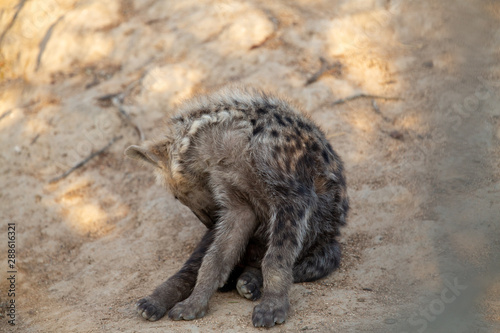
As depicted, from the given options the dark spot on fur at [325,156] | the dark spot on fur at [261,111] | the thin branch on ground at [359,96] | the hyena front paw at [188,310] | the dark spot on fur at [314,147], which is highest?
the dark spot on fur at [261,111]

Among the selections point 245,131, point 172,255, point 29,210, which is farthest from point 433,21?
point 29,210

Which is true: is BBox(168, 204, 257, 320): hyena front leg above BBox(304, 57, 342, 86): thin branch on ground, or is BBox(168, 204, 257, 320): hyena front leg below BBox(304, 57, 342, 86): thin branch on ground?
above

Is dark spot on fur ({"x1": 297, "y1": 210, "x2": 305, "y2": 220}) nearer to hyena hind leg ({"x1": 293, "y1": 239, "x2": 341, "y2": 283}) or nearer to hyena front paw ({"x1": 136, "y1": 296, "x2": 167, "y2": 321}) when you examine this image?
hyena hind leg ({"x1": 293, "y1": 239, "x2": 341, "y2": 283})

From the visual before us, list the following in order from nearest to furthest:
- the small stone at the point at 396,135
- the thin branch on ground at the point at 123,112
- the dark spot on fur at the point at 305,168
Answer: the dark spot on fur at the point at 305,168 → the small stone at the point at 396,135 → the thin branch on ground at the point at 123,112

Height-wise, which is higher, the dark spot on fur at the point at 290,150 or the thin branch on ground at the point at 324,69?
the dark spot on fur at the point at 290,150

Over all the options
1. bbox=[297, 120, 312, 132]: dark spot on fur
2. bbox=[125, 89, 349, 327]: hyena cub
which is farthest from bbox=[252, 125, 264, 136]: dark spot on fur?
bbox=[297, 120, 312, 132]: dark spot on fur

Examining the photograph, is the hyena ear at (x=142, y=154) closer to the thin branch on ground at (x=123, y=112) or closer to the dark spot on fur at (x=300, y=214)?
the dark spot on fur at (x=300, y=214)

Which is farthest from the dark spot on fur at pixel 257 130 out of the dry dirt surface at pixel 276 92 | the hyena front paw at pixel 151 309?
the hyena front paw at pixel 151 309

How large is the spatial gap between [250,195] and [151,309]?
0.97 metres

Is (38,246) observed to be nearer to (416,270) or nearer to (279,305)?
(279,305)

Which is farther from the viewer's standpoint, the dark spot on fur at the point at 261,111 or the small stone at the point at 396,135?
the small stone at the point at 396,135

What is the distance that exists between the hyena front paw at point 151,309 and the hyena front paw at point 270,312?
0.62m

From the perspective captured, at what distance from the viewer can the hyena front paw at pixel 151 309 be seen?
3.23 meters

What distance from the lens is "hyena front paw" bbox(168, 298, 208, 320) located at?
10.3 feet
